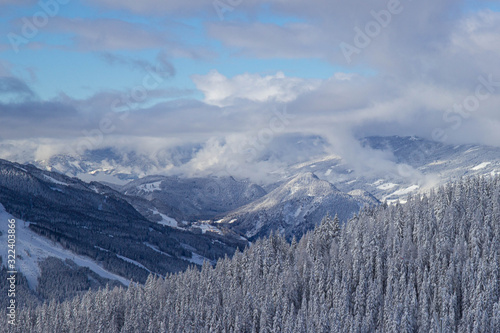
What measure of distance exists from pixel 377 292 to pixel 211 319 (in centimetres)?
5788

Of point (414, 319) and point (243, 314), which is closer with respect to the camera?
point (414, 319)

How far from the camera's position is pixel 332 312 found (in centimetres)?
18475

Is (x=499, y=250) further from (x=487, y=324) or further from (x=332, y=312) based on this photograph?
(x=332, y=312)

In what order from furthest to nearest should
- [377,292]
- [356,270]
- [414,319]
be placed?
[356,270] → [377,292] → [414,319]

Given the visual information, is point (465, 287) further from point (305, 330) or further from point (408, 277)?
point (305, 330)

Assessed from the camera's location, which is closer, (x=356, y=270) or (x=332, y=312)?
(x=332, y=312)

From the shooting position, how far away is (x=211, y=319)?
196 meters

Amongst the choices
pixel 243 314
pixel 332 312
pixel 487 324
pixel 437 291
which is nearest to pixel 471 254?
pixel 437 291

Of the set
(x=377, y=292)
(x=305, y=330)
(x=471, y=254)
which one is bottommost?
(x=305, y=330)

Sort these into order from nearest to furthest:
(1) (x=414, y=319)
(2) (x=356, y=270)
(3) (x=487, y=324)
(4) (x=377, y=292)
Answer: (3) (x=487, y=324) < (1) (x=414, y=319) < (4) (x=377, y=292) < (2) (x=356, y=270)

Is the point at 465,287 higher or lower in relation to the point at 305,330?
higher

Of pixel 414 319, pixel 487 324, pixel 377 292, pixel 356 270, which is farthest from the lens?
pixel 356 270

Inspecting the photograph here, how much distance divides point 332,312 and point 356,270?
69.3 ft

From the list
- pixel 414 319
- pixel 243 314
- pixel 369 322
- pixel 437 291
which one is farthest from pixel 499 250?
pixel 243 314
